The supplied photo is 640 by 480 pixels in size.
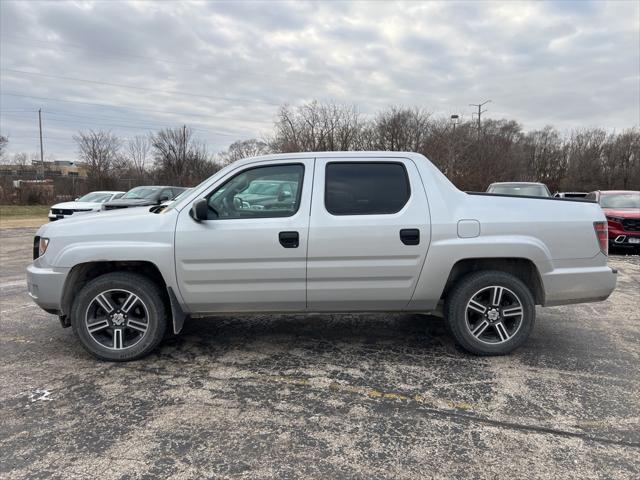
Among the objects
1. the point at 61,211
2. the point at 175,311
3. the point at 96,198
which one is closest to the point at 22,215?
the point at 96,198

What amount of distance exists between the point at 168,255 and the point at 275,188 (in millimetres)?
1111

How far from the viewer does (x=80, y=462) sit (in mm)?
2605

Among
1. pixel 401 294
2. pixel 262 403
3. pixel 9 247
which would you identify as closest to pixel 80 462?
pixel 262 403

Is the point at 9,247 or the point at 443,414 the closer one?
the point at 443,414

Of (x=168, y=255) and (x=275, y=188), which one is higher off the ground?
(x=275, y=188)

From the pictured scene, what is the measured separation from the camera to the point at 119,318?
13.1 ft

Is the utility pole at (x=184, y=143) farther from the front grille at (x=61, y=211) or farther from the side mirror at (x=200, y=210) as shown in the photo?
the side mirror at (x=200, y=210)

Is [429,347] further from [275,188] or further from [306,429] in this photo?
[275,188]

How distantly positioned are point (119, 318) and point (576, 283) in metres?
4.17

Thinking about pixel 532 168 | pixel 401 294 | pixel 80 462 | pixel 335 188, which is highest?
pixel 532 168

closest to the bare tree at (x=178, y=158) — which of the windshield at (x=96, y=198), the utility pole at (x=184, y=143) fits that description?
the utility pole at (x=184, y=143)

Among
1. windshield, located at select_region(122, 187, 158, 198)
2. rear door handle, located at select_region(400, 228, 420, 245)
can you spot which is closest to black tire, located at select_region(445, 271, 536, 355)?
rear door handle, located at select_region(400, 228, 420, 245)

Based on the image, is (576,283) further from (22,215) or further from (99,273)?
(22,215)

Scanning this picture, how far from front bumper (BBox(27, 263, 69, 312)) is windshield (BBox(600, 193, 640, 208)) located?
12.5 meters
